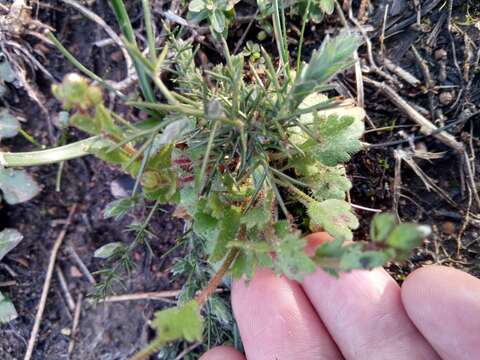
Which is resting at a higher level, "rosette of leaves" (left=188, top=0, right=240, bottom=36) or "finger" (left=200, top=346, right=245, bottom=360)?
"rosette of leaves" (left=188, top=0, right=240, bottom=36)

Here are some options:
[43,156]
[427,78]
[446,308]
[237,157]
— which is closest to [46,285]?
[43,156]

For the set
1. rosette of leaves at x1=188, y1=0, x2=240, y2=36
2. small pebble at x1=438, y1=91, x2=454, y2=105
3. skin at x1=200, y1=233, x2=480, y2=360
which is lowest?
skin at x1=200, y1=233, x2=480, y2=360

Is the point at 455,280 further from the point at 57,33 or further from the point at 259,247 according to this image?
the point at 57,33

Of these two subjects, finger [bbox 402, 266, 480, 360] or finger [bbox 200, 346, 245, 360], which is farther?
finger [bbox 200, 346, 245, 360]

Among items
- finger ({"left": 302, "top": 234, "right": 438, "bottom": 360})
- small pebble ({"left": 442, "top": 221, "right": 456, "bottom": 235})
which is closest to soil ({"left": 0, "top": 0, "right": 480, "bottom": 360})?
small pebble ({"left": 442, "top": 221, "right": 456, "bottom": 235})

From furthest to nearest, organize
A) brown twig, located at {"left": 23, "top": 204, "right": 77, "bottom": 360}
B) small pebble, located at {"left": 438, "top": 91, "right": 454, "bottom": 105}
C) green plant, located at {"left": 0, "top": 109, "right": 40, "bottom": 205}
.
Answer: brown twig, located at {"left": 23, "top": 204, "right": 77, "bottom": 360} → green plant, located at {"left": 0, "top": 109, "right": 40, "bottom": 205} → small pebble, located at {"left": 438, "top": 91, "right": 454, "bottom": 105}

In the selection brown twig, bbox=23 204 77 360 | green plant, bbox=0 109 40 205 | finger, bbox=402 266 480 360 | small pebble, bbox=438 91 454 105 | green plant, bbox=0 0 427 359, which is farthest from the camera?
brown twig, bbox=23 204 77 360

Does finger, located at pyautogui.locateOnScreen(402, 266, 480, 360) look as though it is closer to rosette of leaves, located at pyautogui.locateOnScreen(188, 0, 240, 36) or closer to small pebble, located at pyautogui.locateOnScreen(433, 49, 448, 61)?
small pebble, located at pyautogui.locateOnScreen(433, 49, 448, 61)

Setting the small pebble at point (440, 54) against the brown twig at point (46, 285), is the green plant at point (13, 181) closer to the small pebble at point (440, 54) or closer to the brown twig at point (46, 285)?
the brown twig at point (46, 285)
